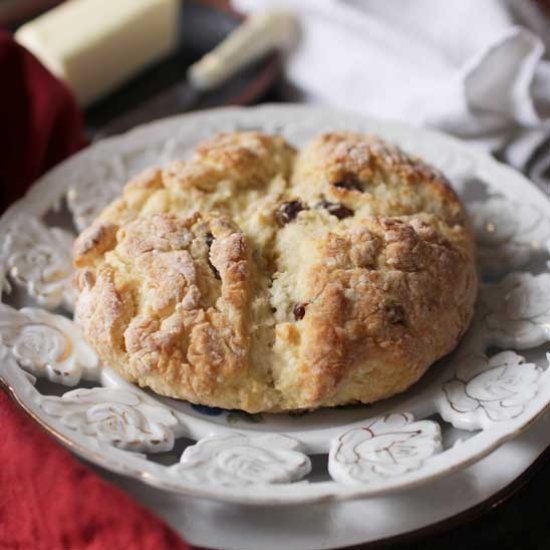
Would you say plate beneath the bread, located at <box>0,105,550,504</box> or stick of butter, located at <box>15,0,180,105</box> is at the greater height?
stick of butter, located at <box>15,0,180,105</box>

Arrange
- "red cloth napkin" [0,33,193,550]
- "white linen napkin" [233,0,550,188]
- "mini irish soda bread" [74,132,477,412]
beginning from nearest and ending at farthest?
"red cloth napkin" [0,33,193,550]
"mini irish soda bread" [74,132,477,412]
"white linen napkin" [233,0,550,188]

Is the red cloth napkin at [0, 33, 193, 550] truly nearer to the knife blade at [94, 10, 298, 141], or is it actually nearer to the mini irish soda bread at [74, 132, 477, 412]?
the mini irish soda bread at [74, 132, 477, 412]

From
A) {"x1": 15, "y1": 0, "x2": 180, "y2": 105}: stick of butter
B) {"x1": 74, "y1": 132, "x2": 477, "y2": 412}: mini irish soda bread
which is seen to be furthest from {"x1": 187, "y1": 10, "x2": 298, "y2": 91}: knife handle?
{"x1": 74, "y1": 132, "x2": 477, "y2": 412}: mini irish soda bread

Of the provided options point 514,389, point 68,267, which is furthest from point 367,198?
point 68,267

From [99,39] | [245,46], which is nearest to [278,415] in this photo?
[245,46]

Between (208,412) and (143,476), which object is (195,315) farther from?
(143,476)

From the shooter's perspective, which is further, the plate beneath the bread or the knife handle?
the knife handle

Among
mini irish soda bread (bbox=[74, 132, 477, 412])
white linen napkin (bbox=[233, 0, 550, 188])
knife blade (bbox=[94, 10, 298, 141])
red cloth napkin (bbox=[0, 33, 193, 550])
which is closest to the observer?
red cloth napkin (bbox=[0, 33, 193, 550])
